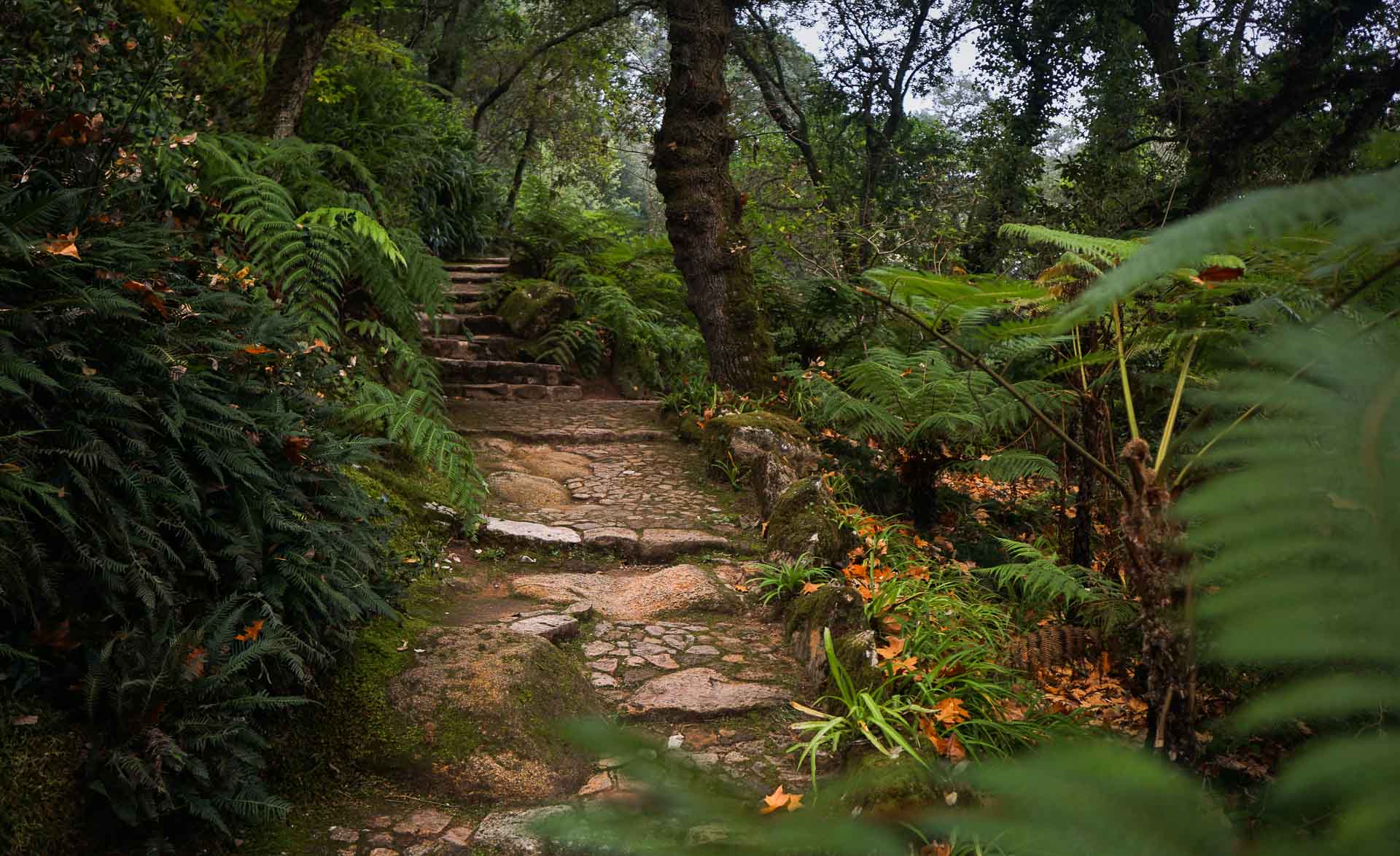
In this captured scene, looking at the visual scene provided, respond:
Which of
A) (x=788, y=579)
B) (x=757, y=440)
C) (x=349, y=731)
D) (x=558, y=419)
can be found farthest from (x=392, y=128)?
(x=349, y=731)

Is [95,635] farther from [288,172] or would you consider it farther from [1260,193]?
[288,172]

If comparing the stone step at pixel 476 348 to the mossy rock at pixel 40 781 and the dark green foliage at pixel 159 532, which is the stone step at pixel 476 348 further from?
the mossy rock at pixel 40 781

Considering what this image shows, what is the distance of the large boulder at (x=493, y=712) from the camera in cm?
290

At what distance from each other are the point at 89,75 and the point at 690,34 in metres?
4.97

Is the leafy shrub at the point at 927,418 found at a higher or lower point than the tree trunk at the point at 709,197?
lower

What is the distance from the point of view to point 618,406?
342 inches

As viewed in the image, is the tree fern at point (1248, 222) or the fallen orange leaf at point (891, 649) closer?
the tree fern at point (1248, 222)

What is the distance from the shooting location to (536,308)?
9.80 metres

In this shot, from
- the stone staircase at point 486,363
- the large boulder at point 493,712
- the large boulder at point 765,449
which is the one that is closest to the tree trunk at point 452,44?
the stone staircase at point 486,363

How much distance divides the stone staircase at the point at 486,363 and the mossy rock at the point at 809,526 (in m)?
4.15

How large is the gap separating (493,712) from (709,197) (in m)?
5.33

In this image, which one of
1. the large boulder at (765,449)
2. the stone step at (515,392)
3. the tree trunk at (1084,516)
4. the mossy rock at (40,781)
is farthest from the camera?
the stone step at (515,392)

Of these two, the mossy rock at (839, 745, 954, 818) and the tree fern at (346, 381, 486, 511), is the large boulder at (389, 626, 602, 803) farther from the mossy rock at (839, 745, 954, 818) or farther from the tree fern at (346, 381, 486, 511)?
the tree fern at (346, 381, 486, 511)

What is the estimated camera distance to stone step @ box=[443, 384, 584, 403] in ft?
27.9
